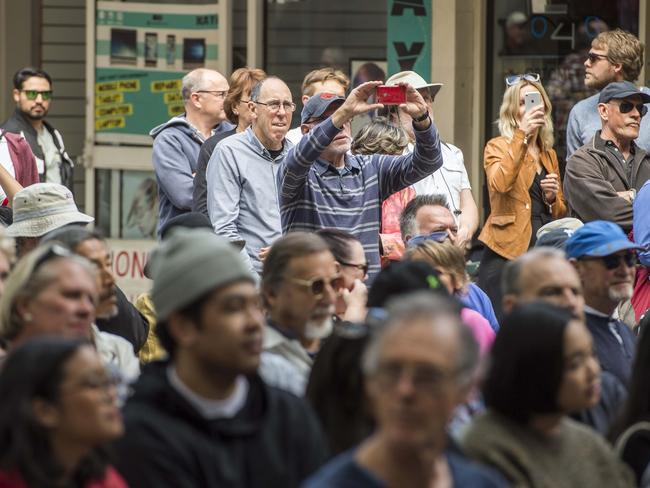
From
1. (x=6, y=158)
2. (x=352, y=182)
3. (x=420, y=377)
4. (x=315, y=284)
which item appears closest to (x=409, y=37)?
(x=6, y=158)

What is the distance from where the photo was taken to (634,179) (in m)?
9.62

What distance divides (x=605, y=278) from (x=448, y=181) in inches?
114

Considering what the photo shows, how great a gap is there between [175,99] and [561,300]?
8337 millimetres

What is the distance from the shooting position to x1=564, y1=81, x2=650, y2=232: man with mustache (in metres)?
9.35

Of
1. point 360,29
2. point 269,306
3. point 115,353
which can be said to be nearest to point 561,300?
point 269,306

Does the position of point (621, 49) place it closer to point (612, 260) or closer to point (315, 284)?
point (612, 260)

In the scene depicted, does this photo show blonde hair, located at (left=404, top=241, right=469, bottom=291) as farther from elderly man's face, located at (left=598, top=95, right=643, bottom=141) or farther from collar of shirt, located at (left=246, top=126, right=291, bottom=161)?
elderly man's face, located at (left=598, top=95, right=643, bottom=141)

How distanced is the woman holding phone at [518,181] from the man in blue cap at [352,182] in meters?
1.59

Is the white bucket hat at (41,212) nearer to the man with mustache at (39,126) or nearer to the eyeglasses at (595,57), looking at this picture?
the eyeglasses at (595,57)

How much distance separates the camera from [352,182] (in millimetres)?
8156

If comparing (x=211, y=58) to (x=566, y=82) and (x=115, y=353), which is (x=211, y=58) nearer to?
(x=566, y=82)

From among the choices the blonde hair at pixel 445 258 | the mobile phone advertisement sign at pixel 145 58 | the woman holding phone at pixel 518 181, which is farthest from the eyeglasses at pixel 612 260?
the mobile phone advertisement sign at pixel 145 58

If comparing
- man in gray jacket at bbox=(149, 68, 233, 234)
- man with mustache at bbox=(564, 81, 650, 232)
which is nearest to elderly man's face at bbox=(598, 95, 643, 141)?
man with mustache at bbox=(564, 81, 650, 232)

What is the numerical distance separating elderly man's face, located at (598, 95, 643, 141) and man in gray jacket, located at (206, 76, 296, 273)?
6.36ft
